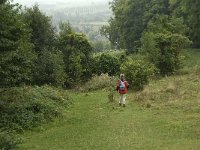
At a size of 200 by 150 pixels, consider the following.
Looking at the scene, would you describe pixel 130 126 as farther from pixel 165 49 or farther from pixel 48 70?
pixel 165 49

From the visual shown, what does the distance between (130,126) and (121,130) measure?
2.93ft

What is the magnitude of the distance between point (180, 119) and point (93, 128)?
13.6ft

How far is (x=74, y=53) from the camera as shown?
3862 centimetres

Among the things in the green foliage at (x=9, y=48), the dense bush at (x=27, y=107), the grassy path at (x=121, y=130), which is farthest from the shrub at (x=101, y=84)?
the green foliage at (x=9, y=48)

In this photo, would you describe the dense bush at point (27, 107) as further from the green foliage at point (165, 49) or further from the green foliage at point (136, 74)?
the green foliage at point (165, 49)

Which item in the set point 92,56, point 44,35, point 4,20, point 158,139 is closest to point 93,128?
point 158,139

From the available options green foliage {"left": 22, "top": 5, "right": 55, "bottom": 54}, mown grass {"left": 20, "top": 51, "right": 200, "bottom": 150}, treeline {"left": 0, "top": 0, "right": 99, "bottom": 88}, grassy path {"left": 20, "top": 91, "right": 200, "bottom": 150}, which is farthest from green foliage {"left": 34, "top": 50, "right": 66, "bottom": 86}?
grassy path {"left": 20, "top": 91, "right": 200, "bottom": 150}

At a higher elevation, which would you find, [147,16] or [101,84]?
[147,16]

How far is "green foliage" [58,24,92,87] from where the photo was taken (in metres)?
38.0

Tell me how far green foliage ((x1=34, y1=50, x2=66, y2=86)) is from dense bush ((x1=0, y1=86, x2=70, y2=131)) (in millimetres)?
5929

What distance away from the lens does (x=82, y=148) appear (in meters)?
15.7

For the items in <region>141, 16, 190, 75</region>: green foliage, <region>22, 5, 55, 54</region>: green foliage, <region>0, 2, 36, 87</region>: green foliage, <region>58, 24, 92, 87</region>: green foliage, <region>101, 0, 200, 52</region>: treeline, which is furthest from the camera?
<region>101, 0, 200, 52</region>: treeline

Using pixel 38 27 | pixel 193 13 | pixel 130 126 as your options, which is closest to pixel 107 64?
pixel 38 27

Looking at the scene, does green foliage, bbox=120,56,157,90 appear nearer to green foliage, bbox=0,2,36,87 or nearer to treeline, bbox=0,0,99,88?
treeline, bbox=0,0,99,88
